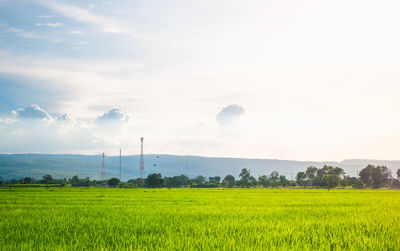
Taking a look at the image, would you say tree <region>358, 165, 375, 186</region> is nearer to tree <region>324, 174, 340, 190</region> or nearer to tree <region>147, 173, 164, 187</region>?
tree <region>324, 174, 340, 190</region>

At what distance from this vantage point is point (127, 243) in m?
10.5

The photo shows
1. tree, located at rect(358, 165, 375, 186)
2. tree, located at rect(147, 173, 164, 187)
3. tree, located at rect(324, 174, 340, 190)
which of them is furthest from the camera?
tree, located at rect(358, 165, 375, 186)

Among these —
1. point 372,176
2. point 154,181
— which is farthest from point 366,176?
point 154,181

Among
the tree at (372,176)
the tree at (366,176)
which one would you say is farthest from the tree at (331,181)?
the tree at (366,176)

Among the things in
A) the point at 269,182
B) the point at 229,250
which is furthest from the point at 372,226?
the point at 269,182

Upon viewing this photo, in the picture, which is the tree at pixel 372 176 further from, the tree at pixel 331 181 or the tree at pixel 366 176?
the tree at pixel 331 181

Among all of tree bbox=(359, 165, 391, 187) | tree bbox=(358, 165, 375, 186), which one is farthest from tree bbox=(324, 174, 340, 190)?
tree bbox=(358, 165, 375, 186)

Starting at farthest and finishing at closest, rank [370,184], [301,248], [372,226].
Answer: [370,184]
[372,226]
[301,248]

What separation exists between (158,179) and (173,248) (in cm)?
14286

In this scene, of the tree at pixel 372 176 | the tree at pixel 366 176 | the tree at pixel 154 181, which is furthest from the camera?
the tree at pixel 372 176

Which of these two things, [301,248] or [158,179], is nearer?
[301,248]

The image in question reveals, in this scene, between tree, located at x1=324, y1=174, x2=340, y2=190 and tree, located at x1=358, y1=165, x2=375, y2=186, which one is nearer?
tree, located at x1=324, y1=174, x2=340, y2=190

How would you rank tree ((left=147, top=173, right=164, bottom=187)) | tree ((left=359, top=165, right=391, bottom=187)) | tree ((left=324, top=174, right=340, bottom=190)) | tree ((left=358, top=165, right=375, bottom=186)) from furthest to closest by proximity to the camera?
tree ((left=359, top=165, right=391, bottom=187)), tree ((left=358, top=165, right=375, bottom=186)), tree ((left=147, top=173, right=164, bottom=187)), tree ((left=324, top=174, right=340, bottom=190))

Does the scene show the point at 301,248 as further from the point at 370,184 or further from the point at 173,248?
the point at 370,184
